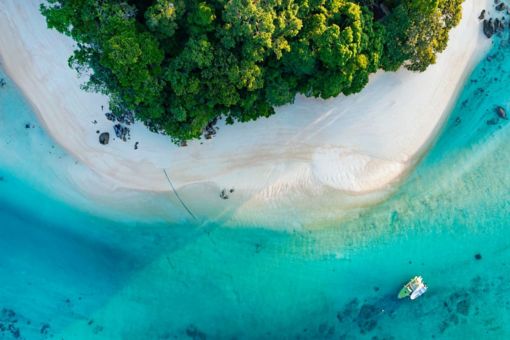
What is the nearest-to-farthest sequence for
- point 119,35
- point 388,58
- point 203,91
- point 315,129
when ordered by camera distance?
point 119,35 < point 203,91 < point 388,58 < point 315,129

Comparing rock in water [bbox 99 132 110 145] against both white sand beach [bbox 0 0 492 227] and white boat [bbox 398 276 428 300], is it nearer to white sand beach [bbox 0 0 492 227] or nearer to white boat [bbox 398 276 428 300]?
white sand beach [bbox 0 0 492 227]

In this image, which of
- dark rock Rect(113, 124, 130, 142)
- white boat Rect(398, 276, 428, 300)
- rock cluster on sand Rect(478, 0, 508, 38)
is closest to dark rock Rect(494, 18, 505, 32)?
rock cluster on sand Rect(478, 0, 508, 38)

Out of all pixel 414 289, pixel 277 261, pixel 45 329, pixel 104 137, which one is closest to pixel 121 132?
pixel 104 137

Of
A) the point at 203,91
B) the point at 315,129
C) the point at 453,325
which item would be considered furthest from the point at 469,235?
the point at 203,91

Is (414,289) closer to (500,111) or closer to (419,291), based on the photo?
(419,291)

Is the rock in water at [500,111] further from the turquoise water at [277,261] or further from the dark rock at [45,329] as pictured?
the dark rock at [45,329]

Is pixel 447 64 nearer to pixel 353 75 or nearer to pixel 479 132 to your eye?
pixel 479 132
